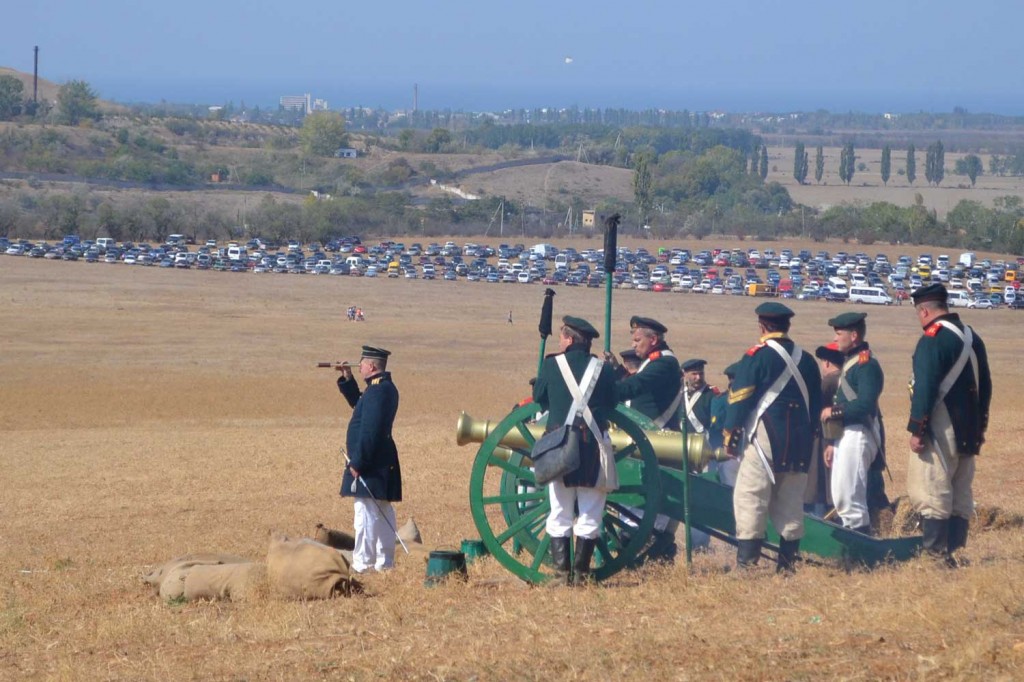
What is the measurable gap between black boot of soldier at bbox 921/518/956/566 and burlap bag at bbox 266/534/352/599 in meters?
3.55

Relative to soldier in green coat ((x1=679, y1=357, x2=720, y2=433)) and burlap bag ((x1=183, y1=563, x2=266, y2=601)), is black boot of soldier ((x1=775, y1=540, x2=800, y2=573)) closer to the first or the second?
soldier in green coat ((x1=679, y1=357, x2=720, y2=433))

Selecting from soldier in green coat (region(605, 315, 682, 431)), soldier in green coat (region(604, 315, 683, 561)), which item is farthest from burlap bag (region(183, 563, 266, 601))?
soldier in green coat (region(605, 315, 682, 431))

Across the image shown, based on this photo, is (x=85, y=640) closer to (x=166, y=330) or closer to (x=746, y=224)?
(x=166, y=330)

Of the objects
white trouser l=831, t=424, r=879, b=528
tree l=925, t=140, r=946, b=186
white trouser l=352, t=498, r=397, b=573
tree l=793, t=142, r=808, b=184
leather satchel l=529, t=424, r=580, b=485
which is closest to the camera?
leather satchel l=529, t=424, r=580, b=485

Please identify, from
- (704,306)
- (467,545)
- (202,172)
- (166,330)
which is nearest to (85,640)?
(467,545)

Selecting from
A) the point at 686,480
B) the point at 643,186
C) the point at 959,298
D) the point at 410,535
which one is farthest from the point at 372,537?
the point at 643,186

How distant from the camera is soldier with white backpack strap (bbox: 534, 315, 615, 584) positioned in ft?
25.9

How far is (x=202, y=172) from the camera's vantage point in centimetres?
13750

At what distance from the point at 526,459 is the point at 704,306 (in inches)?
2019

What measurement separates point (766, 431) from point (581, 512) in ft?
4.11

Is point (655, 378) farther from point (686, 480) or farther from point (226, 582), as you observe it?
point (226, 582)

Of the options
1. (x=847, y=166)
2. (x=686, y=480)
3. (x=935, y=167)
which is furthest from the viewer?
(x=847, y=166)

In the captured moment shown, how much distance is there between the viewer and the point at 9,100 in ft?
540

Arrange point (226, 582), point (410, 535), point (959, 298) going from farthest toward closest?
1. point (959, 298)
2. point (410, 535)
3. point (226, 582)
